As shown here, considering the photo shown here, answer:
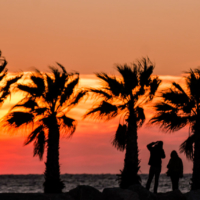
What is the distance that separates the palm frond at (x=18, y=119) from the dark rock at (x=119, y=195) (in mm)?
A: 10533

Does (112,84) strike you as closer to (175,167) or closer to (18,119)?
(18,119)

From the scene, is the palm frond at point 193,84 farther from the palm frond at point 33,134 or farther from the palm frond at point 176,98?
the palm frond at point 33,134

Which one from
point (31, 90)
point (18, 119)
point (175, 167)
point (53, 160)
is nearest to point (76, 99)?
point (31, 90)

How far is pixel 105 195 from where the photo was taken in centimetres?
2145

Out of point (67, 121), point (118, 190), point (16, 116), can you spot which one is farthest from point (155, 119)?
point (118, 190)

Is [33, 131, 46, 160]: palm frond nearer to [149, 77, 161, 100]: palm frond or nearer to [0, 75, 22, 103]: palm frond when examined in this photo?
[0, 75, 22, 103]: palm frond

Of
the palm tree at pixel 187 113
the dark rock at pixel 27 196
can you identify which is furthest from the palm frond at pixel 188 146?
the dark rock at pixel 27 196

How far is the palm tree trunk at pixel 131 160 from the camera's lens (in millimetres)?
31156

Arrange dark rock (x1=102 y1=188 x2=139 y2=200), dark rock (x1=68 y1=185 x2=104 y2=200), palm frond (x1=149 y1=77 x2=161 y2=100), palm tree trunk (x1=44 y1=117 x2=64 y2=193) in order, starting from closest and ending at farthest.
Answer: dark rock (x1=102 y1=188 x2=139 y2=200) < dark rock (x1=68 y1=185 x2=104 y2=200) < palm tree trunk (x1=44 y1=117 x2=64 y2=193) < palm frond (x1=149 y1=77 x2=161 y2=100)

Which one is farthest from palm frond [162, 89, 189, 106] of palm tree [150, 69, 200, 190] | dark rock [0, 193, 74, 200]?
dark rock [0, 193, 74, 200]

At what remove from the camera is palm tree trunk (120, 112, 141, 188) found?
31.2 meters

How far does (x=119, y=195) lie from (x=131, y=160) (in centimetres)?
1027

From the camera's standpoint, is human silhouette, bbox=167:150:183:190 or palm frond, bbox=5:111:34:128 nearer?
human silhouette, bbox=167:150:183:190

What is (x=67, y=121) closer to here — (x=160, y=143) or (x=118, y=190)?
(x=160, y=143)
